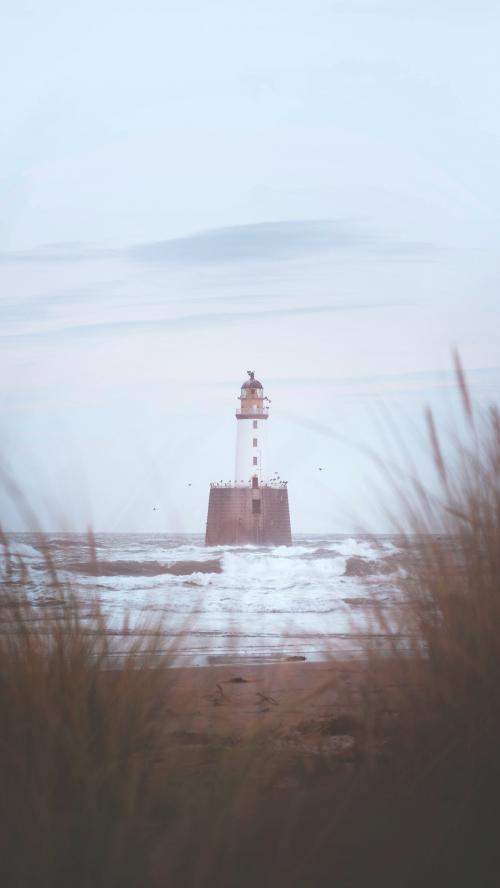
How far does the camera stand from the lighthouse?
41.3 m

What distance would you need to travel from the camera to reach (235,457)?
138 feet

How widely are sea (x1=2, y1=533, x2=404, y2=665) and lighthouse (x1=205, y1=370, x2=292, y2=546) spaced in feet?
38.2

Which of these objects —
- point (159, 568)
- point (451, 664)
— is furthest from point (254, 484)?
point (451, 664)

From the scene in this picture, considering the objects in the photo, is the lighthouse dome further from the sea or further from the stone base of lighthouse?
the sea

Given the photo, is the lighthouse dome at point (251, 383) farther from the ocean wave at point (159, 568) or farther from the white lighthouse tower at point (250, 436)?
the ocean wave at point (159, 568)

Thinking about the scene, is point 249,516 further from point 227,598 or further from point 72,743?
point 72,743

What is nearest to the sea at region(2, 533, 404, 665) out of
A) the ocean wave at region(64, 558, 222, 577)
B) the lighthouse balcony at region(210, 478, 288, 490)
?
the ocean wave at region(64, 558, 222, 577)

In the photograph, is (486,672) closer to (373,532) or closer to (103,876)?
(373,532)

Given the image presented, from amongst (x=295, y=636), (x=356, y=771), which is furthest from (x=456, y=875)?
(x=295, y=636)

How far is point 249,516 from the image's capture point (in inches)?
1657

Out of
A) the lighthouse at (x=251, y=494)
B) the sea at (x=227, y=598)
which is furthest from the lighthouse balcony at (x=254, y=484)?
the sea at (x=227, y=598)

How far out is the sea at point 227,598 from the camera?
249 centimetres

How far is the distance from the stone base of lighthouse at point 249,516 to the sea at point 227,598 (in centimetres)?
1160

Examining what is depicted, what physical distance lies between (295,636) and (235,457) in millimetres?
33985
